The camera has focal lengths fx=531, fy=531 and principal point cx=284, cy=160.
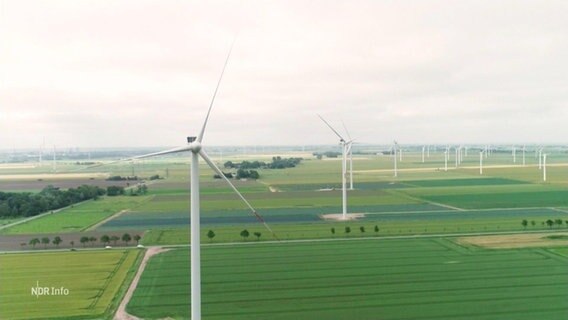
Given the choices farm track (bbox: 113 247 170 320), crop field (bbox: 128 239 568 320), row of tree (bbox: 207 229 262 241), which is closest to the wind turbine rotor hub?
crop field (bbox: 128 239 568 320)

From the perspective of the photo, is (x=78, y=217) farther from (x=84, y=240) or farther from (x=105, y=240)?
(x=105, y=240)

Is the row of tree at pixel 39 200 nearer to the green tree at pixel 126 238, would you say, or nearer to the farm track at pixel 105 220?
the farm track at pixel 105 220

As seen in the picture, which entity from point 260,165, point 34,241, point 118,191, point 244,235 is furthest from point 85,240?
point 260,165

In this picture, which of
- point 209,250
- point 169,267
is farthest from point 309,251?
point 169,267

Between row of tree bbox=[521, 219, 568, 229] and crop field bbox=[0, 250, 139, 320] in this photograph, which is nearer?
crop field bbox=[0, 250, 139, 320]

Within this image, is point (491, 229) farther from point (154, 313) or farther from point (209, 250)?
point (154, 313)

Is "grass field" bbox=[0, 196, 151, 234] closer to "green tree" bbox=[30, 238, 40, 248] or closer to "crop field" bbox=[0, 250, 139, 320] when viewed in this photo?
"green tree" bbox=[30, 238, 40, 248]
